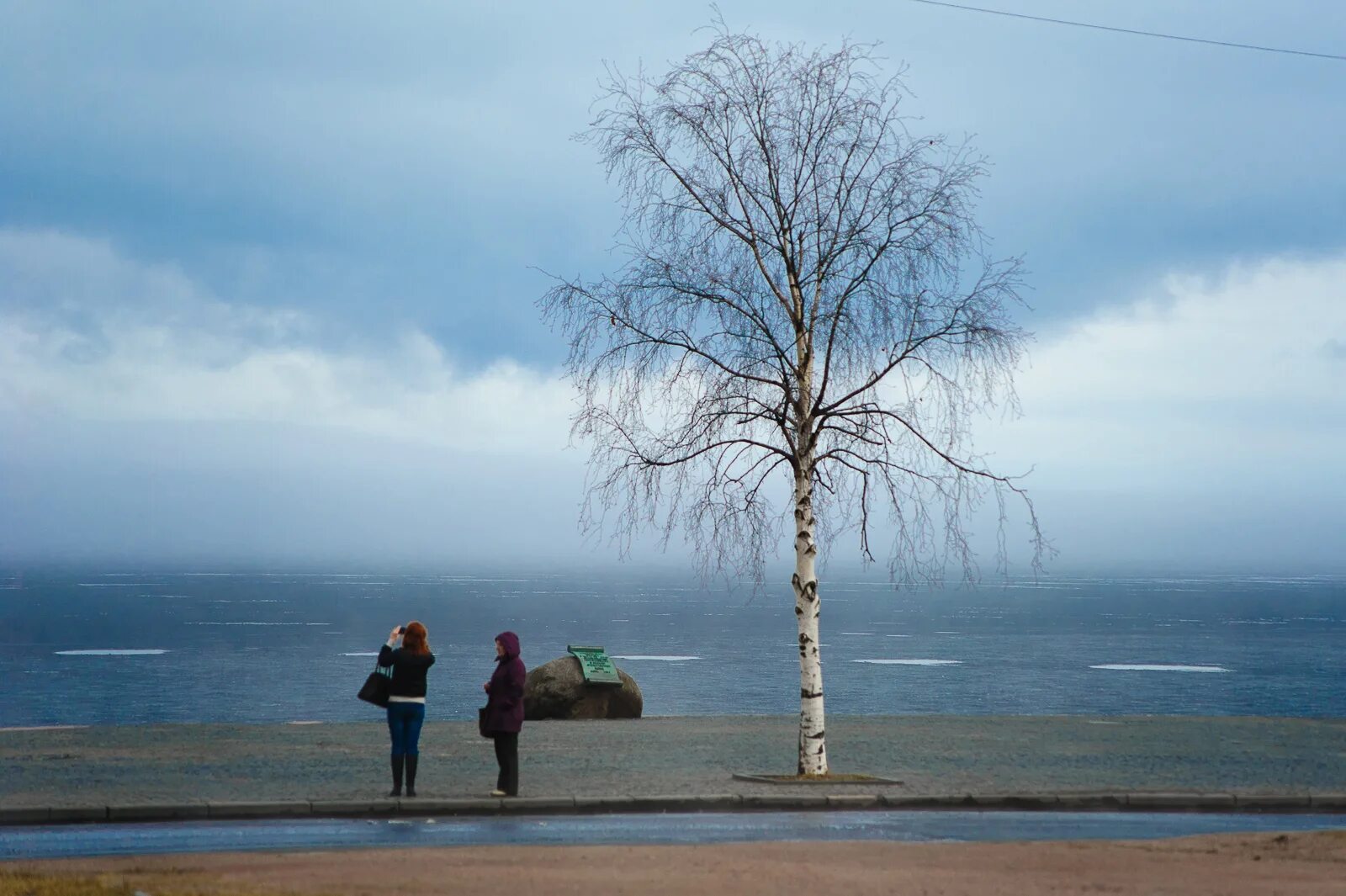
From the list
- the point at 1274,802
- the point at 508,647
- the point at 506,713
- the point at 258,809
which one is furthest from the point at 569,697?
the point at 1274,802

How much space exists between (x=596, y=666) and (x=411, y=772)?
11498 millimetres

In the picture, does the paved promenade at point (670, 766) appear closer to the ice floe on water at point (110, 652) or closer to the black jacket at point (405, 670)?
the black jacket at point (405, 670)

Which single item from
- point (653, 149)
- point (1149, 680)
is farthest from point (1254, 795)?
point (1149, 680)

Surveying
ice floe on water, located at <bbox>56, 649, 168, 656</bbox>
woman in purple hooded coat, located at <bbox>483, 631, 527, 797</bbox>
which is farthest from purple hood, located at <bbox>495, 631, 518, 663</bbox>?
ice floe on water, located at <bbox>56, 649, 168, 656</bbox>

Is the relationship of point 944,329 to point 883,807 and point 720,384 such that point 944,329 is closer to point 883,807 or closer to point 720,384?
point 720,384

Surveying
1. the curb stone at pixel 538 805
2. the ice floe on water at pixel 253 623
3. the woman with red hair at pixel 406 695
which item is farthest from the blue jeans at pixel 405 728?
the ice floe on water at pixel 253 623

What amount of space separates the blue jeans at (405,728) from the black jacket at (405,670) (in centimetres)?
14

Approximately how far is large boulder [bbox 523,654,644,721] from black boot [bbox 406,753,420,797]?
10655 mm

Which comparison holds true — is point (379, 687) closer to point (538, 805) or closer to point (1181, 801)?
point (538, 805)

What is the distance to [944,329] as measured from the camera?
17.5 m

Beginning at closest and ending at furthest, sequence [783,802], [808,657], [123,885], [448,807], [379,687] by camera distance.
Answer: [123,885], [448,807], [783,802], [379,687], [808,657]

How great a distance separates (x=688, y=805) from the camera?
1512 centimetres

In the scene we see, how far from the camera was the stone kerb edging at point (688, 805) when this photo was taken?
45.8ft

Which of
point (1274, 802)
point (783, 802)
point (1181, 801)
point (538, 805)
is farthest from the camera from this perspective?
point (1274, 802)
